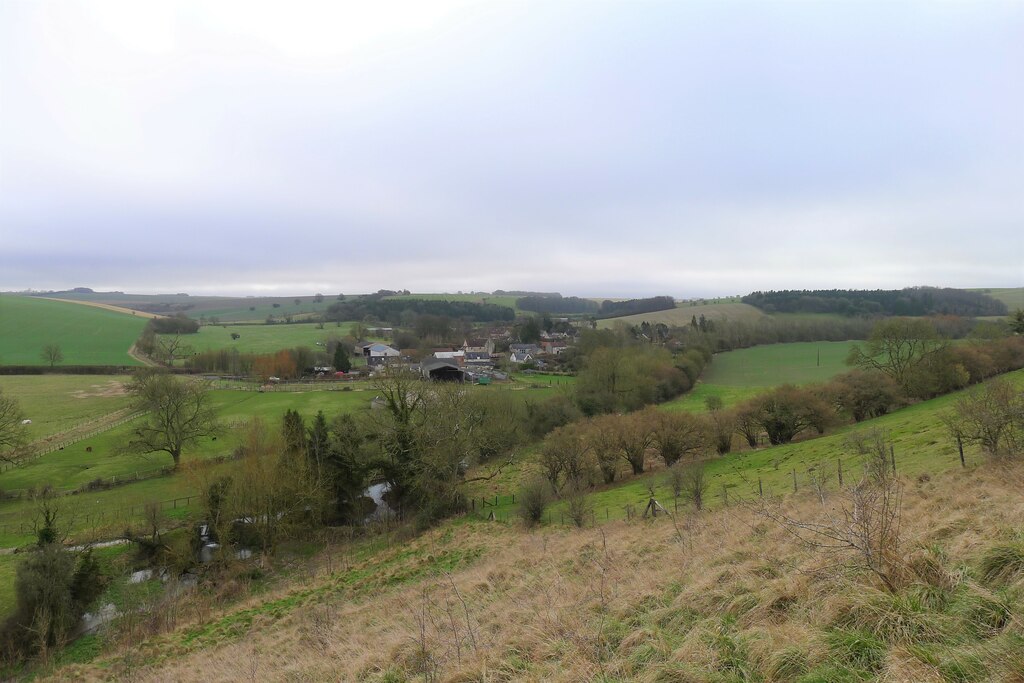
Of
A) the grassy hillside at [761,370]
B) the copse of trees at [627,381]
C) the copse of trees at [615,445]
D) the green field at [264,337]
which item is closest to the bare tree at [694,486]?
the copse of trees at [615,445]

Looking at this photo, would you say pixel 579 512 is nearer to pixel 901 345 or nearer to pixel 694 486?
pixel 694 486

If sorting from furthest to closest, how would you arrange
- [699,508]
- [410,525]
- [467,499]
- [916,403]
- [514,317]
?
[514,317] → [916,403] → [467,499] → [410,525] → [699,508]

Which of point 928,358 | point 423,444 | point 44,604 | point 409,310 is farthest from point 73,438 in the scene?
point 409,310

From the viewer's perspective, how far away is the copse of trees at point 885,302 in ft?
391

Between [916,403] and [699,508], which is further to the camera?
[916,403]

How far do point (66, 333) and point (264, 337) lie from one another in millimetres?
33407

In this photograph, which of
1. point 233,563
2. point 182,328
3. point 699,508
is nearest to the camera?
point 699,508

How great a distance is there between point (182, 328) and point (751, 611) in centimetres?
12798

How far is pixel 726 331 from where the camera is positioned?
95.9m

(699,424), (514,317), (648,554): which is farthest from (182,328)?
(648,554)

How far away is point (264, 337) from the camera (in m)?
107

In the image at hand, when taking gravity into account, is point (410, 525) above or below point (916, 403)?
below

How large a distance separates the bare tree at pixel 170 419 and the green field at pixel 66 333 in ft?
154

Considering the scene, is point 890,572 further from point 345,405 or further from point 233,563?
point 345,405
